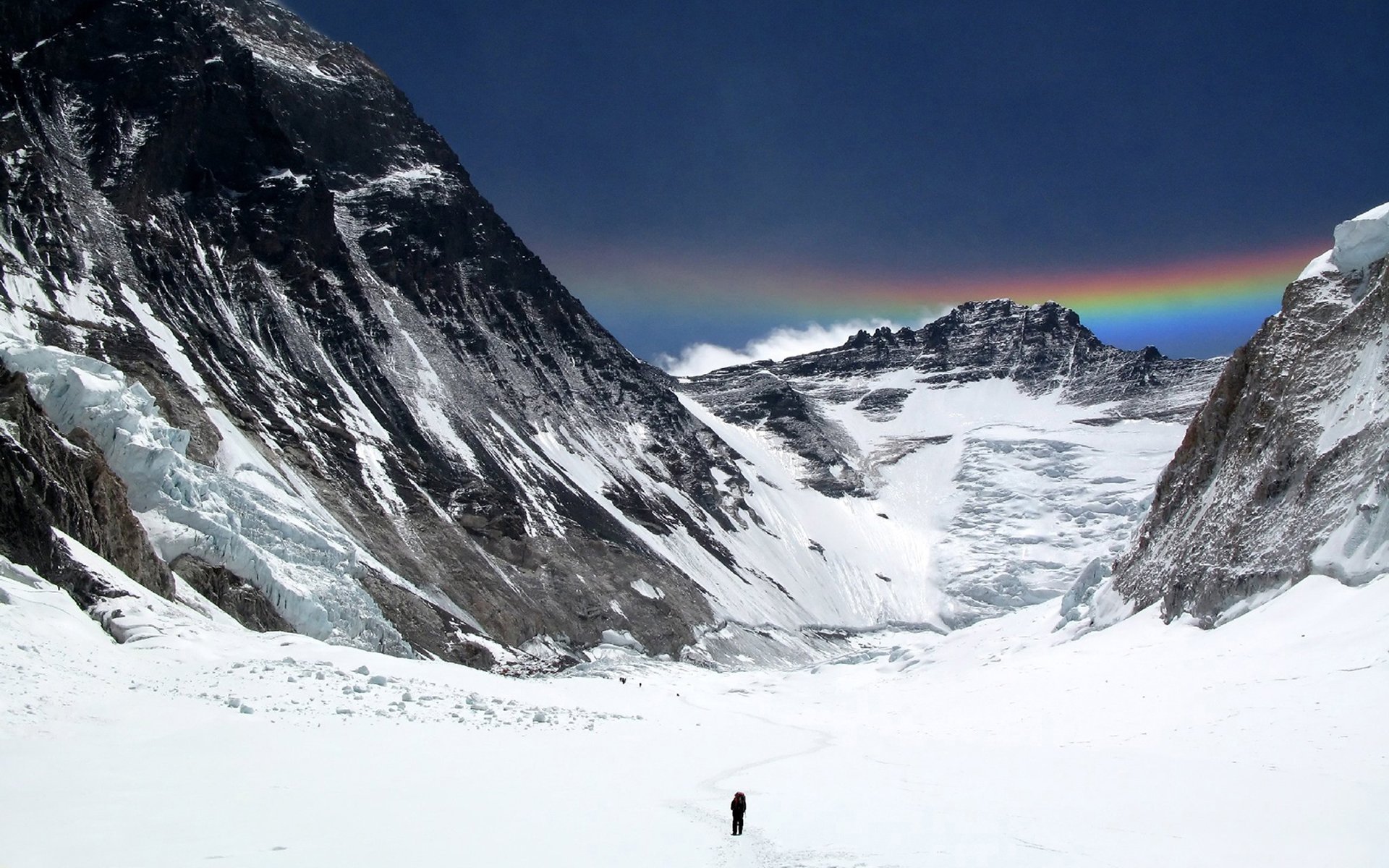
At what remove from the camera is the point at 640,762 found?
25062 millimetres

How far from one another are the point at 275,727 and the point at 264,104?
11775 centimetres

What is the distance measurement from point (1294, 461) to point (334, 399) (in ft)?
275

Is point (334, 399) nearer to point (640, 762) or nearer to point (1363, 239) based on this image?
point (640, 762)

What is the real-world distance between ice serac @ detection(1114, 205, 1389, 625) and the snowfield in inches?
80.4

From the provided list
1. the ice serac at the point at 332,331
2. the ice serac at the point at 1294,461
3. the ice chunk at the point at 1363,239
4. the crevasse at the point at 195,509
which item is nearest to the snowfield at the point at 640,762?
the ice serac at the point at 1294,461

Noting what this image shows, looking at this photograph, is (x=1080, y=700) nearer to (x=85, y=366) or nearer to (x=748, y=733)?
(x=748, y=733)

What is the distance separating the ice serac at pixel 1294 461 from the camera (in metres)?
35.6

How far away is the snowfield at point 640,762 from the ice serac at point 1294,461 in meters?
2.04

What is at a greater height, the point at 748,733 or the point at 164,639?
the point at 164,639

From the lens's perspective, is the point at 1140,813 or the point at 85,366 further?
the point at 85,366

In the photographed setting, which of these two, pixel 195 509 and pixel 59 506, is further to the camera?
pixel 195 509

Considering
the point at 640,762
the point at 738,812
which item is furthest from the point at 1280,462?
the point at 738,812

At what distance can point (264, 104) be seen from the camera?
121312mm

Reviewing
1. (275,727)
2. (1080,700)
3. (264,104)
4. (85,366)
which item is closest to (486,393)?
(264,104)
